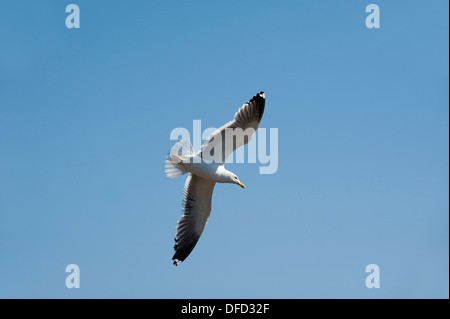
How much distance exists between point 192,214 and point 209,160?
1024mm

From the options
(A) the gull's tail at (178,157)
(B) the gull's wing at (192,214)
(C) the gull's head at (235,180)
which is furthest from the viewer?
(B) the gull's wing at (192,214)

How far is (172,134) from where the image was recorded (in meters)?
7.16

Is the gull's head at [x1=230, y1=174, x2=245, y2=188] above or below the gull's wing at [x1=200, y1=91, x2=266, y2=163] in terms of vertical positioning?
below

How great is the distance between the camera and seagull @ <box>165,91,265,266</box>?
7.17 metres

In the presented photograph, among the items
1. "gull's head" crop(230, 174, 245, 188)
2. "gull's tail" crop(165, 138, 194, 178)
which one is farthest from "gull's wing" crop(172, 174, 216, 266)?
"gull's tail" crop(165, 138, 194, 178)

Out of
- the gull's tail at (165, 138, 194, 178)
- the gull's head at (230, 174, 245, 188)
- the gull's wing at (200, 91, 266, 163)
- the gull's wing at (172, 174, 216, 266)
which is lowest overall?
the gull's wing at (172, 174, 216, 266)

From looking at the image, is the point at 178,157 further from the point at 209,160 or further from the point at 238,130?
the point at 238,130

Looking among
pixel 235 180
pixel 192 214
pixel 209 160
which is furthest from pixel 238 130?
pixel 192 214

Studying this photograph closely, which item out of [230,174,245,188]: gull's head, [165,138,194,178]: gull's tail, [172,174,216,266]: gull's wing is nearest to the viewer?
[165,138,194,178]: gull's tail

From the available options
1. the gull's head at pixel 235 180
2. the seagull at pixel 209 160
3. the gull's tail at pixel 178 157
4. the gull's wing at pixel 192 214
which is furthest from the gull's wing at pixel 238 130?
the gull's wing at pixel 192 214

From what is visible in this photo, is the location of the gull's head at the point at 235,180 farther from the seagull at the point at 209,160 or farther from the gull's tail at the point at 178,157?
the gull's tail at the point at 178,157

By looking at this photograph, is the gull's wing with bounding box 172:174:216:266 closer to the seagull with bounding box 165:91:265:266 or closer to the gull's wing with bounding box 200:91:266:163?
the seagull with bounding box 165:91:265:266

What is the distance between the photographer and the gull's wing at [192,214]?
25.7 ft
